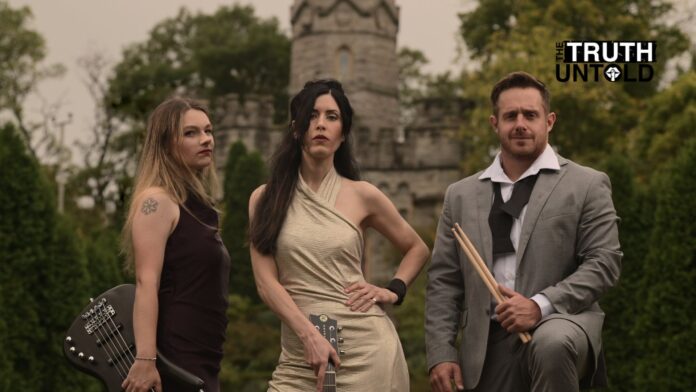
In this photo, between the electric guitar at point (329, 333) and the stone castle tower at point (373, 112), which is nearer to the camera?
the electric guitar at point (329, 333)

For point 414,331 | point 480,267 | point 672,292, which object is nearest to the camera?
point 480,267

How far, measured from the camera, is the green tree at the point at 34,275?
488 inches

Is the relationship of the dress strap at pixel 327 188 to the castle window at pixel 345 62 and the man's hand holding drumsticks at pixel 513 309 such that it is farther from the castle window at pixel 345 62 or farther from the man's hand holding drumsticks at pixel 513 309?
the castle window at pixel 345 62

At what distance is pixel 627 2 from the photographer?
31.9 metres

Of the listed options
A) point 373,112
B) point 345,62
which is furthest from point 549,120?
point 345,62

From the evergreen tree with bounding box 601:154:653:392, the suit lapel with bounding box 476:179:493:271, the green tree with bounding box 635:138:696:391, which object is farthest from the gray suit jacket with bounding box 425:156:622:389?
the evergreen tree with bounding box 601:154:653:392

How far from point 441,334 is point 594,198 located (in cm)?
83

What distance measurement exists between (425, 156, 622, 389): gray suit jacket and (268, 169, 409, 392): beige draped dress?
25 centimetres

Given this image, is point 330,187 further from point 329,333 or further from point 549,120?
point 549,120

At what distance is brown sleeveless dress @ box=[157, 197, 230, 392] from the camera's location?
4.99 metres

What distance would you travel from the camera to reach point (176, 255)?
5008 mm

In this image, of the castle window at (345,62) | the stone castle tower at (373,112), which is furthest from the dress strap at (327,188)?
the castle window at (345,62)

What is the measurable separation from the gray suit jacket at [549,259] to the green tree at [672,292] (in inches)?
312

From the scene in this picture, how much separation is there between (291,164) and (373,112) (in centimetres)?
3426
